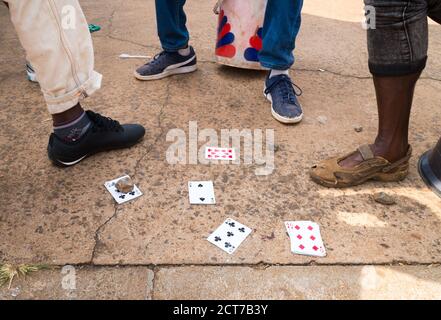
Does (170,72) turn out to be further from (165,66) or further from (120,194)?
(120,194)

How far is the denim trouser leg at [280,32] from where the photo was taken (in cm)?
222

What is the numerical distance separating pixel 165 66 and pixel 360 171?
1.47 m

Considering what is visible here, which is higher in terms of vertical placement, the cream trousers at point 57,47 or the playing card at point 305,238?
the cream trousers at point 57,47

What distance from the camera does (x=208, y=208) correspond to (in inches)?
63.8

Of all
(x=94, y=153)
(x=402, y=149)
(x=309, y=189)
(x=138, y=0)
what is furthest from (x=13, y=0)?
(x=138, y=0)

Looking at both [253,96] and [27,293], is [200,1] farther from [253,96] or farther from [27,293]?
[27,293]

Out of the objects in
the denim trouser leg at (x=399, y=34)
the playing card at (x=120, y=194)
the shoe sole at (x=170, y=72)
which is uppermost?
the denim trouser leg at (x=399, y=34)

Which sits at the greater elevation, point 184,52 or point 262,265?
point 184,52

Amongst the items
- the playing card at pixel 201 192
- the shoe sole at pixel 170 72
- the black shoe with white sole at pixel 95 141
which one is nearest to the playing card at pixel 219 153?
the playing card at pixel 201 192

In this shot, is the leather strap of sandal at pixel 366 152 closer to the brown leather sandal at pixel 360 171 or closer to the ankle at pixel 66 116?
the brown leather sandal at pixel 360 171

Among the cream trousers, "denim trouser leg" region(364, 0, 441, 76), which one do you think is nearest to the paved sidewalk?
the cream trousers

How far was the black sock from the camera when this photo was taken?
5.76 ft

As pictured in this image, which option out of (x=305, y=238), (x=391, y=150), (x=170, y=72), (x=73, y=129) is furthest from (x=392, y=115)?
(x=170, y=72)

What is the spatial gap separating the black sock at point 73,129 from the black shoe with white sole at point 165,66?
2.73 feet
